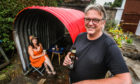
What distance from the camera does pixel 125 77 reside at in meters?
0.99

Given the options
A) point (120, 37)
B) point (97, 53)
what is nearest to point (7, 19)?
point (97, 53)

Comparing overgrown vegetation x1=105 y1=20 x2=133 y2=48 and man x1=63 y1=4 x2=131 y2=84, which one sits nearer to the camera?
man x1=63 y1=4 x2=131 y2=84

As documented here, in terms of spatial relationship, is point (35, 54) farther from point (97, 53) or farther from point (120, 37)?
point (120, 37)

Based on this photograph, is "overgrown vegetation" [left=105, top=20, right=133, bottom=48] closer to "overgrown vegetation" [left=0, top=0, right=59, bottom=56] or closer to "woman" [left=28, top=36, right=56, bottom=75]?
"woman" [left=28, top=36, right=56, bottom=75]

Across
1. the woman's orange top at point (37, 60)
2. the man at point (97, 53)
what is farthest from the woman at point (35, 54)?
the man at point (97, 53)

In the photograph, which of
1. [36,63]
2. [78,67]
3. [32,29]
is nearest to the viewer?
[78,67]

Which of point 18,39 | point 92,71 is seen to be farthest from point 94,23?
point 18,39

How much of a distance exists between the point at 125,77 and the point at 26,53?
13.4 ft

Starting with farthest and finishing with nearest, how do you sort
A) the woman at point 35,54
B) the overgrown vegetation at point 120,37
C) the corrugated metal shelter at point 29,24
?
the overgrown vegetation at point 120,37, the woman at point 35,54, the corrugated metal shelter at point 29,24

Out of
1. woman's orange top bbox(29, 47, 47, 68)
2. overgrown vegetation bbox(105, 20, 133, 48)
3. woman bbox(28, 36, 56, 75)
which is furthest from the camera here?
overgrown vegetation bbox(105, 20, 133, 48)

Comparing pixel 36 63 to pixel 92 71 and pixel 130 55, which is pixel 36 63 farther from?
pixel 130 55

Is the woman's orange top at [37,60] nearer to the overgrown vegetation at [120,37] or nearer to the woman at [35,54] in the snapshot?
the woman at [35,54]

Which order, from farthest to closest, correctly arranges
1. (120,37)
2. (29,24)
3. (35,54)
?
(120,37) < (29,24) < (35,54)

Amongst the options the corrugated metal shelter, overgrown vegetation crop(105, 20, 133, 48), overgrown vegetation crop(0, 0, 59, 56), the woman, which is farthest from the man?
overgrown vegetation crop(105, 20, 133, 48)
